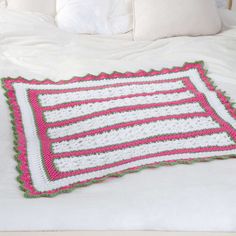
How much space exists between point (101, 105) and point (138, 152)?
32 centimetres

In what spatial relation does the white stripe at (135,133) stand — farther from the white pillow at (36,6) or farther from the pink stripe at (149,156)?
the white pillow at (36,6)

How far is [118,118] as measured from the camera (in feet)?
5.73

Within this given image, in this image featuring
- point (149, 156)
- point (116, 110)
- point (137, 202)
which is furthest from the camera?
point (116, 110)

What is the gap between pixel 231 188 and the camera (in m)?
1.39

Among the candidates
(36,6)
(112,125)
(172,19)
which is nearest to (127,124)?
(112,125)

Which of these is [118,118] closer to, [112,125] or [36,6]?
[112,125]

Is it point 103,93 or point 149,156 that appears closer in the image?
point 149,156

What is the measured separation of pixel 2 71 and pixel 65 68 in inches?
9.4

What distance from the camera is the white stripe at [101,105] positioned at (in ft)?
5.83

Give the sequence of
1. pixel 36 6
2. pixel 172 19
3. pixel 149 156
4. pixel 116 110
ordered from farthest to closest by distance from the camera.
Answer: pixel 36 6 → pixel 172 19 → pixel 116 110 → pixel 149 156

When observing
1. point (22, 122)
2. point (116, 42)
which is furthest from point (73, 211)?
point (116, 42)

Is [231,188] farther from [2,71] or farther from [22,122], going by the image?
[2,71]

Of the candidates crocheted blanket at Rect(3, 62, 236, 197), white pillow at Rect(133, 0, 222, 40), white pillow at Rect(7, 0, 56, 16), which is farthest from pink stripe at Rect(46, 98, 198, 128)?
white pillow at Rect(7, 0, 56, 16)

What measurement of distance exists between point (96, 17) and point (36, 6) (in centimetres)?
32
